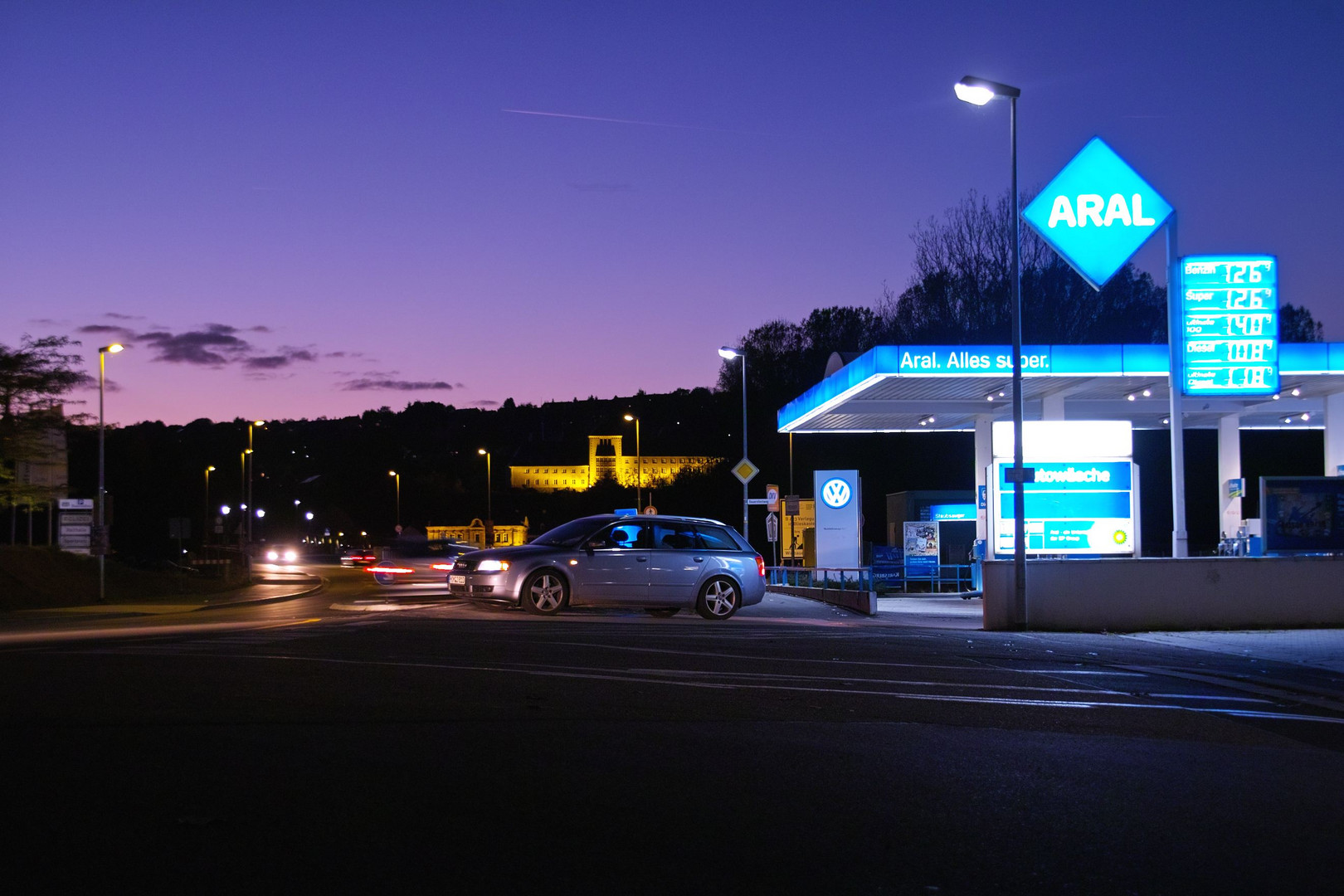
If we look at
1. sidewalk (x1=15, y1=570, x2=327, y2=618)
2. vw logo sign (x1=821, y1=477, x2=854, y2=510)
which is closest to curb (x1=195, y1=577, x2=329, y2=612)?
sidewalk (x1=15, y1=570, x2=327, y2=618)

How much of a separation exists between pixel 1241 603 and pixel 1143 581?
1.42 meters

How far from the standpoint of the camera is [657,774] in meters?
5.82

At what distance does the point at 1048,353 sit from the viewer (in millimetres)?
26328

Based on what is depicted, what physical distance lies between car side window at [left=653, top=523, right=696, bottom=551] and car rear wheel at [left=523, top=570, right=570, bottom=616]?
1514 millimetres

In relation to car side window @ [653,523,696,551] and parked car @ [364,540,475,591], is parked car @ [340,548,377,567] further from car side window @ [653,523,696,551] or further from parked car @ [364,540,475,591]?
car side window @ [653,523,696,551]

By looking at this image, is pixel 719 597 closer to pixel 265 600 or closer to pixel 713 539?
pixel 713 539

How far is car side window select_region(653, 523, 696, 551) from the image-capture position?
17.3m

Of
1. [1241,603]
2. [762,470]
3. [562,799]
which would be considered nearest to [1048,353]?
[1241,603]

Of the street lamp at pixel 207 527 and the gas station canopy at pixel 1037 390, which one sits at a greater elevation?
the gas station canopy at pixel 1037 390

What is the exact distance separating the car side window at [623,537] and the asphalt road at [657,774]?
6.24 m

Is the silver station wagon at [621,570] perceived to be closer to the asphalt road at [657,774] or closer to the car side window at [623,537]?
the car side window at [623,537]

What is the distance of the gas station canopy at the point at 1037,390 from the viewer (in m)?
26.2

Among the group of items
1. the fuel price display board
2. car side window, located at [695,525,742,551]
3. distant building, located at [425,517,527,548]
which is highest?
the fuel price display board

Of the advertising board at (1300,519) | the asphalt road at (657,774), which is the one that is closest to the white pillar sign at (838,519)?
the advertising board at (1300,519)
